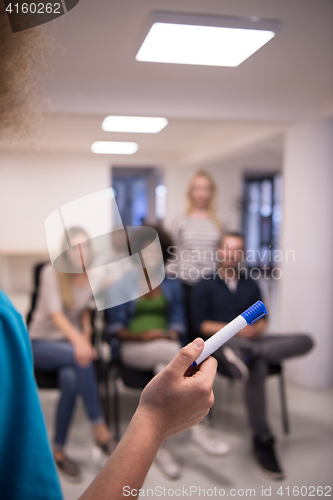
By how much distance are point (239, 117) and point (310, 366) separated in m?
0.73

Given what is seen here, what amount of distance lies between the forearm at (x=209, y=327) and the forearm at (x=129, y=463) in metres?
0.18

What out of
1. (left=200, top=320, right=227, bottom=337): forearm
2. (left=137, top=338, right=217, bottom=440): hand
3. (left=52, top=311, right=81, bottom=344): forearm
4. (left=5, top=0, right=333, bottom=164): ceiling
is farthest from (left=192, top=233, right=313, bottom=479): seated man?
(left=52, top=311, right=81, bottom=344): forearm

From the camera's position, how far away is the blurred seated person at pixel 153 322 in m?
0.59

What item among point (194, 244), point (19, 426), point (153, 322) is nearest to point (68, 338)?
point (153, 322)

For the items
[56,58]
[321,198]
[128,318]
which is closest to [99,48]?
[56,58]

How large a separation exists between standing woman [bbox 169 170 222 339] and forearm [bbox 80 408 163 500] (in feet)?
0.75

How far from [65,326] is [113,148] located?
0.48m

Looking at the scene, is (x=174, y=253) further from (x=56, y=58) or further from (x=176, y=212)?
(x=56, y=58)

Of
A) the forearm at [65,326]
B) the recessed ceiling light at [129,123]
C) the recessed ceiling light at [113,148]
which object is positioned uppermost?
the recessed ceiling light at [129,123]

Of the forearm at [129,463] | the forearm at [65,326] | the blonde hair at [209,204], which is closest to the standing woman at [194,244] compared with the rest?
the blonde hair at [209,204]

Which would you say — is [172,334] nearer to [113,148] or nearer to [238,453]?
[113,148]

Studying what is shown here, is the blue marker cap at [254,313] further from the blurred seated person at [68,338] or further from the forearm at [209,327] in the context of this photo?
the blurred seated person at [68,338]

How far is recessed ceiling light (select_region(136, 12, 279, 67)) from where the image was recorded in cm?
50

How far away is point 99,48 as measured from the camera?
0.51 meters
